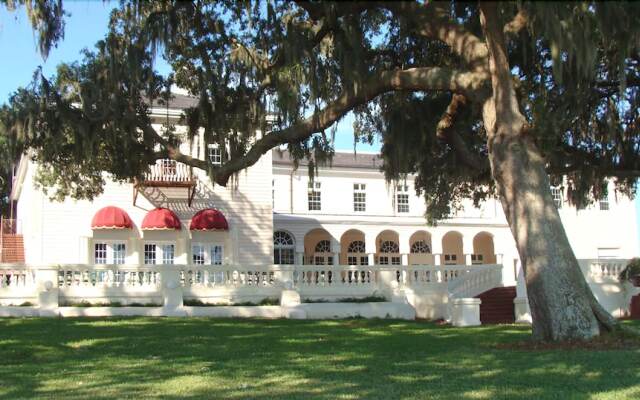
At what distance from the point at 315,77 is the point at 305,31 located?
1195mm

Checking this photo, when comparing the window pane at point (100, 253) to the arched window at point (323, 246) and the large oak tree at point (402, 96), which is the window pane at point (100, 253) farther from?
the arched window at point (323, 246)

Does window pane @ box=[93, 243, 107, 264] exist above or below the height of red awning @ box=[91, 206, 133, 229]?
below

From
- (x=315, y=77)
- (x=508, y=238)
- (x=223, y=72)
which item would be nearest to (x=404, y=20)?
(x=315, y=77)

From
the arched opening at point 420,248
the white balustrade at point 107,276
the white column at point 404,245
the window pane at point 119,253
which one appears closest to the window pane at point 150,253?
the window pane at point 119,253

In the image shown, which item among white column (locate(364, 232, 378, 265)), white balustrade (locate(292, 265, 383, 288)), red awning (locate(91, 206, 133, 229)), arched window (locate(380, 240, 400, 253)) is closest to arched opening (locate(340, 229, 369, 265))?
white column (locate(364, 232, 378, 265))

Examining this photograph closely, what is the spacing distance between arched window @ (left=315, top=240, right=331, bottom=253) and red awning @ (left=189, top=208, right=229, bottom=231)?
39.1 ft

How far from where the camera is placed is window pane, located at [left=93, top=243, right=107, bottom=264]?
2944 cm

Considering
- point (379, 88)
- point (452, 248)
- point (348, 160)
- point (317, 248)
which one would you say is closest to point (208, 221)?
point (317, 248)

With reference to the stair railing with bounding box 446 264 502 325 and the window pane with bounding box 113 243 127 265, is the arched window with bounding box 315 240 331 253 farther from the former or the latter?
the stair railing with bounding box 446 264 502 325

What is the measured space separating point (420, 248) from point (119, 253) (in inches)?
741

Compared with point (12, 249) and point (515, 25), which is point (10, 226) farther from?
point (515, 25)

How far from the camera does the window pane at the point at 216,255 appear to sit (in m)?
30.9

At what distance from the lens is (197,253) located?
3081 cm

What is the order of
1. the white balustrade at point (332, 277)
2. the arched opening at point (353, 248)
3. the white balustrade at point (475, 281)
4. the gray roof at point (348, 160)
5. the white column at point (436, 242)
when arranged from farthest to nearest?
the arched opening at point (353, 248) < the white column at point (436, 242) < the gray roof at point (348, 160) < the white balustrade at point (475, 281) < the white balustrade at point (332, 277)
